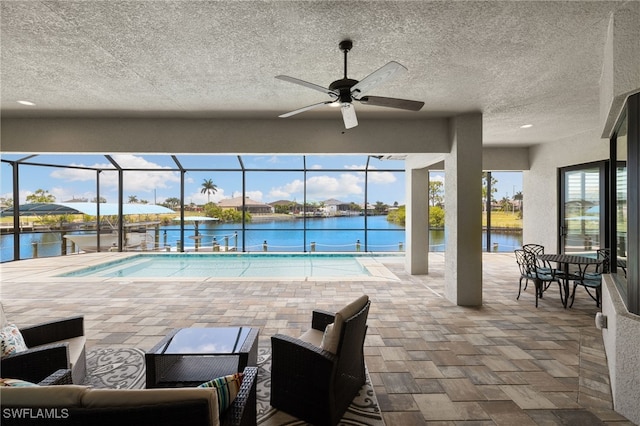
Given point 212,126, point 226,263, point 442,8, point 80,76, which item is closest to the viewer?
point 442,8

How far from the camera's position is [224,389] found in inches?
58.3

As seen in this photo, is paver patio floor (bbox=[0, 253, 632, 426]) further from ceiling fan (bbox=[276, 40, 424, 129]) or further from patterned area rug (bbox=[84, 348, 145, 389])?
ceiling fan (bbox=[276, 40, 424, 129])

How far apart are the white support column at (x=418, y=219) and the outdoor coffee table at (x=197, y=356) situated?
16.2ft

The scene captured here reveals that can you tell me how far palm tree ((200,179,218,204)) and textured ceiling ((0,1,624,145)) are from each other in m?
8.89

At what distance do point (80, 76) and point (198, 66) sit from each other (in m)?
1.43

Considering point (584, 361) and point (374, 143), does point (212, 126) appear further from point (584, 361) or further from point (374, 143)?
point (584, 361)

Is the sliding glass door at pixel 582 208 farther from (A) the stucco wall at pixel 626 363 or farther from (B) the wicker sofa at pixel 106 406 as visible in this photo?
(B) the wicker sofa at pixel 106 406

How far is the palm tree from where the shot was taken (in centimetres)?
1347

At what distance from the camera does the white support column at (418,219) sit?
698 centimetres

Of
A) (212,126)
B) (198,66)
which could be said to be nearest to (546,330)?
(198,66)

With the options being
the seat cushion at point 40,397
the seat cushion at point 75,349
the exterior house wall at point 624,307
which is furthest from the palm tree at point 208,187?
the exterior house wall at point 624,307

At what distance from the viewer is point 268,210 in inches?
493

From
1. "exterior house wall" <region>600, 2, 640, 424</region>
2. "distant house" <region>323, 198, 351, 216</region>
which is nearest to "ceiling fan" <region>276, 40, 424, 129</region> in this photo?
"exterior house wall" <region>600, 2, 640, 424</region>

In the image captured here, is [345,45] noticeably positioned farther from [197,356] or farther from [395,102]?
[197,356]
